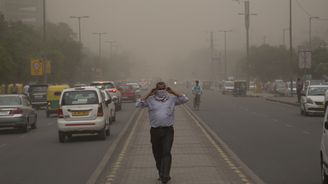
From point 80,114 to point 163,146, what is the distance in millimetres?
11225

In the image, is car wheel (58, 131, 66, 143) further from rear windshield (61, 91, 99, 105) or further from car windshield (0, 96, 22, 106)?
car windshield (0, 96, 22, 106)

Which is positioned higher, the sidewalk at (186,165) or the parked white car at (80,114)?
the parked white car at (80,114)

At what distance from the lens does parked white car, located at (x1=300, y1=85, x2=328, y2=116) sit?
37.6 meters

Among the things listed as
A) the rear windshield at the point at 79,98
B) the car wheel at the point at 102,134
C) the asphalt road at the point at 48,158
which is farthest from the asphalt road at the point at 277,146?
the rear windshield at the point at 79,98

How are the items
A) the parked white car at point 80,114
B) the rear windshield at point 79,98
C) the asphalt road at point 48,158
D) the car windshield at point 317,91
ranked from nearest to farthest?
1. the asphalt road at point 48,158
2. the parked white car at point 80,114
3. the rear windshield at point 79,98
4. the car windshield at point 317,91

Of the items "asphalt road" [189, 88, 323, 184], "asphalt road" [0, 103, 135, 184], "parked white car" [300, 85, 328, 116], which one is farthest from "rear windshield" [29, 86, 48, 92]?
"asphalt road" [0, 103, 135, 184]

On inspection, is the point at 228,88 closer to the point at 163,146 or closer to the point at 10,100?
the point at 10,100

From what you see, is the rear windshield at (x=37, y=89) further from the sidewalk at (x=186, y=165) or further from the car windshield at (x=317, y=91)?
the sidewalk at (x=186, y=165)

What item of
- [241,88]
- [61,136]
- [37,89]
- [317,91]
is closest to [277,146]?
[61,136]

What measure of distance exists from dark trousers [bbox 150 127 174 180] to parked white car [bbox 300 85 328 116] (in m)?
25.1

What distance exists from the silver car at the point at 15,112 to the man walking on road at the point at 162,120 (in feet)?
55.4

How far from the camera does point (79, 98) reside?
2442cm

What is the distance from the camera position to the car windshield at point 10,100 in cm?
3005

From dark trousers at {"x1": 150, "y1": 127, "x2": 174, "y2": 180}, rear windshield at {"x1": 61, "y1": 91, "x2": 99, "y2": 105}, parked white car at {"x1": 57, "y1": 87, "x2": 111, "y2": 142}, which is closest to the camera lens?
dark trousers at {"x1": 150, "y1": 127, "x2": 174, "y2": 180}
